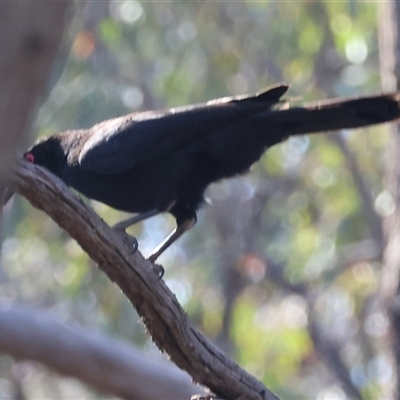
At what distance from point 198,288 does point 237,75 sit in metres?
3.73

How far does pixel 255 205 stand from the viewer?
→ 12.9 m

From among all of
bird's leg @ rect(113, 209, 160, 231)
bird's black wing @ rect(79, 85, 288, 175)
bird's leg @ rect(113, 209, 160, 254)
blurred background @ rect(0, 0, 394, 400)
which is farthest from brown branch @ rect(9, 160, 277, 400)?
blurred background @ rect(0, 0, 394, 400)

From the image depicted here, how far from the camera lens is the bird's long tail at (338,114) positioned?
179 inches

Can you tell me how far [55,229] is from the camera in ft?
42.4

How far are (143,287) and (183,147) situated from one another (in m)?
1.57

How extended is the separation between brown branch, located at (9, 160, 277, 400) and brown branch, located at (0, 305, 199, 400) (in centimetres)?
250

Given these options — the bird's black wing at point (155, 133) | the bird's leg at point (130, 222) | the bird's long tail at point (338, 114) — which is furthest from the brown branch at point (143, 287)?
the bird's long tail at point (338, 114)

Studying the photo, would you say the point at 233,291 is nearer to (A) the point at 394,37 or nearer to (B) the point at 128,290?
(A) the point at 394,37

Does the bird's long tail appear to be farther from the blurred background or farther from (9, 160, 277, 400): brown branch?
the blurred background

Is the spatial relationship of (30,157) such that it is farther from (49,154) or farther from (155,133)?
(155,133)

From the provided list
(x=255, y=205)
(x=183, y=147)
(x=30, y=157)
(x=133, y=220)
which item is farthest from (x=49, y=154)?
(x=255, y=205)

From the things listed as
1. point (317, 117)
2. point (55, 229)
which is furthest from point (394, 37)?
point (55, 229)

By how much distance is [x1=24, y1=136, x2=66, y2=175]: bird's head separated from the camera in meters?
5.70

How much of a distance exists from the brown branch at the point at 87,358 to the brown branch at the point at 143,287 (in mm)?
2497
